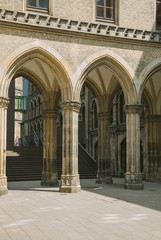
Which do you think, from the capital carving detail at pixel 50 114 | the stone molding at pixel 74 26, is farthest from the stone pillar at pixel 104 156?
the stone molding at pixel 74 26

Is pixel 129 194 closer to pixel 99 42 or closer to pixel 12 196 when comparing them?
pixel 12 196

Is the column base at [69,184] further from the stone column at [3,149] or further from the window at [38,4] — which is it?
the window at [38,4]

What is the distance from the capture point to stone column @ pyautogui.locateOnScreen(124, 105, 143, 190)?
16.5 m

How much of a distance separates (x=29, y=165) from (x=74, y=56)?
10.8 meters

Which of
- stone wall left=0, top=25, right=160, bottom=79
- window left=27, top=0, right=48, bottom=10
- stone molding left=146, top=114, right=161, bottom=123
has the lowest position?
stone molding left=146, top=114, right=161, bottom=123

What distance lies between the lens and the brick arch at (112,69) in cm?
1582

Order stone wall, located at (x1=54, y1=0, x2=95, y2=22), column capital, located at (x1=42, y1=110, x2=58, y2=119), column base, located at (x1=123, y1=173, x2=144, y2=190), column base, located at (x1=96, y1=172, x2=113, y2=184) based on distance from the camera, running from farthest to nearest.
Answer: column base, located at (x1=96, y1=172, x2=113, y2=184) → column capital, located at (x1=42, y1=110, x2=58, y2=119) → column base, located at (x1=123, y1=173, x2=144, y2=190) → stone wall, located at (x1=54, y1=0, x2=95, y2=22)

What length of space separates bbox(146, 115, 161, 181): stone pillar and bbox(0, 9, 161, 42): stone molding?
5362mm

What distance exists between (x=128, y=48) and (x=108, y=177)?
702cm

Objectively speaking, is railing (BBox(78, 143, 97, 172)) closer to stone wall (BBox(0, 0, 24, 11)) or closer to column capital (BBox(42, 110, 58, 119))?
column capital (BBox(42, 110, 58, 119))

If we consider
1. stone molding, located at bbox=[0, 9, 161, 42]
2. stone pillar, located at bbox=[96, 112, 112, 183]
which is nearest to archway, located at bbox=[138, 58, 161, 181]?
stone pillar, located at bbox=[96, 112, 112, 183]

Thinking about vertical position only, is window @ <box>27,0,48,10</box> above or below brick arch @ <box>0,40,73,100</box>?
above

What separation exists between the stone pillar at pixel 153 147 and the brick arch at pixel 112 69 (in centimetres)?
438

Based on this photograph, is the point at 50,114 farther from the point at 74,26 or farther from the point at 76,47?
the point at 74,26
